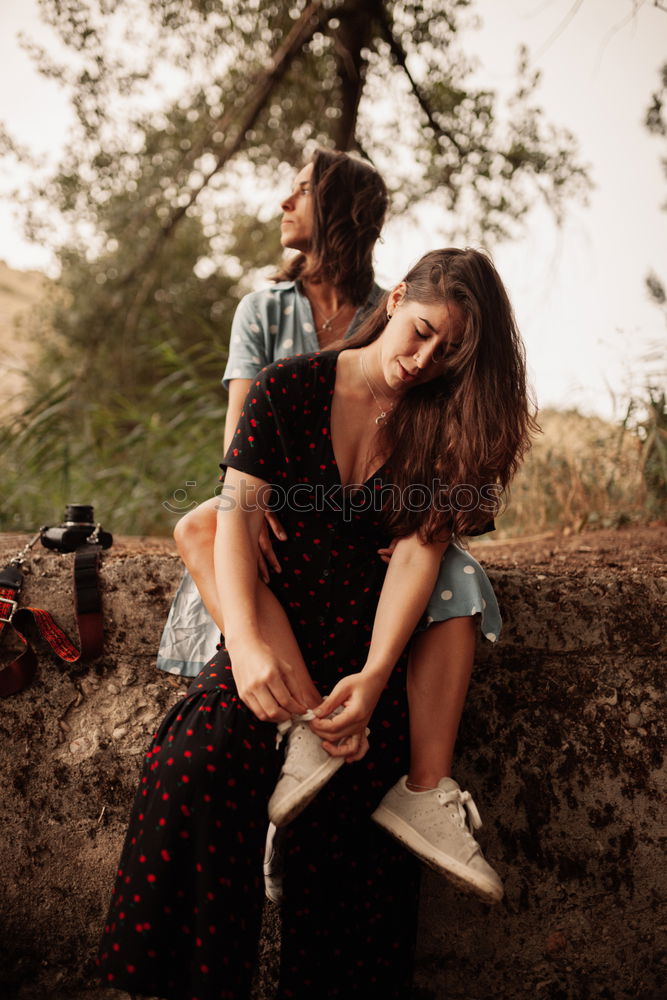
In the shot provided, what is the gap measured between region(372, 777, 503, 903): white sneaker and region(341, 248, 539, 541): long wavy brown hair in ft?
1.75

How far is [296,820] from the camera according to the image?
4.59 feet

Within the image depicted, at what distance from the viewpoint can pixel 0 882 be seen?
174 centimetres

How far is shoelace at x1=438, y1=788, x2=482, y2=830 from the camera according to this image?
139cm

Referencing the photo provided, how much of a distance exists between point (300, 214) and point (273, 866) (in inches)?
73.7

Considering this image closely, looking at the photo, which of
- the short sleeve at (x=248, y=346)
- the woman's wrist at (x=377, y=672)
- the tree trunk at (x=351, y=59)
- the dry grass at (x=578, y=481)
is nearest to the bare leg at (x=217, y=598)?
the woman's wrist at (x=377, y=672)

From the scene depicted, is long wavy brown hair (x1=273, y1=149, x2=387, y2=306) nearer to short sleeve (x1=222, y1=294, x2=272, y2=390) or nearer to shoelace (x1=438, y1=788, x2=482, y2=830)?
short sleeve (x1=222, y1=294, x2=272, y2=390)

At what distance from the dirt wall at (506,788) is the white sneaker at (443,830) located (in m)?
0.41

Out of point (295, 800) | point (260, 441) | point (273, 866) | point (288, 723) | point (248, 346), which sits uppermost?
point (248, 346)

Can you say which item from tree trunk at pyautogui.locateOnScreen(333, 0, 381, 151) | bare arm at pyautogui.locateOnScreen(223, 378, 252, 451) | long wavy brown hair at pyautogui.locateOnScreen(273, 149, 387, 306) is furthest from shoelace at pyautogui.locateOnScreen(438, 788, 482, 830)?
tree trunk at pyautogui.locateOnScreen(333, 0, 381, 151)

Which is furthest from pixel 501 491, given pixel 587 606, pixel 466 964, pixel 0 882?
pixel 0 882

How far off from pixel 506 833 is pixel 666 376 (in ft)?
6.73

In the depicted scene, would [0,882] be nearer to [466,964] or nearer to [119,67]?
A: [466,964]

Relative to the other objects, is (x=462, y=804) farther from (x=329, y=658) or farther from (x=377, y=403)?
(x=377, y=403)

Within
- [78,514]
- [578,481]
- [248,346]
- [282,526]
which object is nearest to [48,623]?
[78,514]
